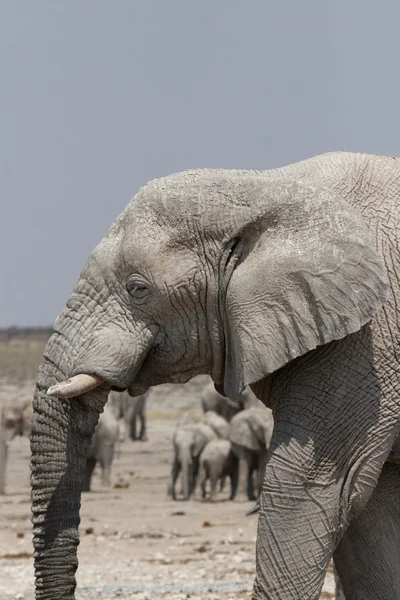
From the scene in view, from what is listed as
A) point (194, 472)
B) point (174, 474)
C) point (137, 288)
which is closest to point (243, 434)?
point (174, 474)

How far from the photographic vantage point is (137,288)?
6.02 m

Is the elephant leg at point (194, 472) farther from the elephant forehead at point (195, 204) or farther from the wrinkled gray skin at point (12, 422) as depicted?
the elephant forehead at point (195, 204)

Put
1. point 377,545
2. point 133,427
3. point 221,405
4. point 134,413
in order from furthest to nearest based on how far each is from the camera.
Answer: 1. point 133,427
2. point 134,413
3. point 221,405
4. point 377,545

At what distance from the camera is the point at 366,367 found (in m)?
5.78

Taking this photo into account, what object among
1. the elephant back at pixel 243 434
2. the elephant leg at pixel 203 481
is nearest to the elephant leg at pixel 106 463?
the elephant leg at pixel 203 481

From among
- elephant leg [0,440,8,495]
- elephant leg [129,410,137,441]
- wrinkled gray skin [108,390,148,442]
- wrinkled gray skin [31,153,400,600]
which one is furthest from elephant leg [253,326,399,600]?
elephant leg [129,410,137,441]

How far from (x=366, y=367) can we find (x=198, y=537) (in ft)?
26.6

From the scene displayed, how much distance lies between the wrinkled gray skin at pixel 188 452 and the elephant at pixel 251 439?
24.7 inches

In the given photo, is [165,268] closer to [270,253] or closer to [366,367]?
[270,253]

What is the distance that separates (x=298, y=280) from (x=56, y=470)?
4.02ft

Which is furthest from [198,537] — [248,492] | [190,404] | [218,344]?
[190,404]

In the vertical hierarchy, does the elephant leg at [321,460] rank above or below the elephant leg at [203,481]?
above

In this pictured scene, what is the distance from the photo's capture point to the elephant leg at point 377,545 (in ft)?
21.4

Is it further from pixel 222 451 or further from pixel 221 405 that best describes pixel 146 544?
pixel 221 405
